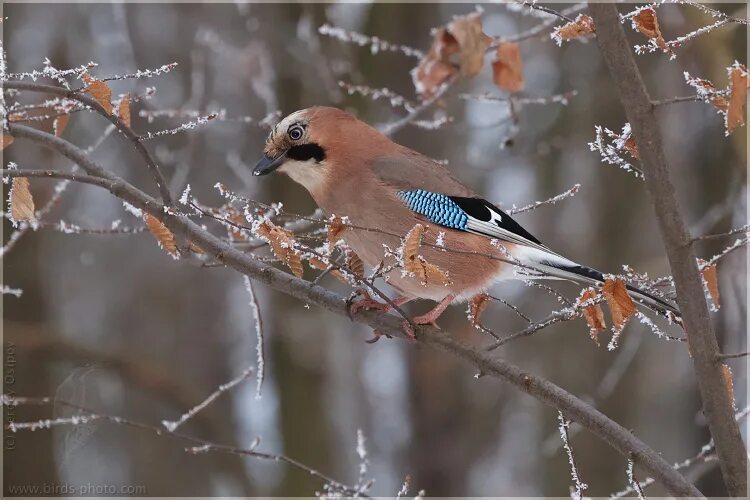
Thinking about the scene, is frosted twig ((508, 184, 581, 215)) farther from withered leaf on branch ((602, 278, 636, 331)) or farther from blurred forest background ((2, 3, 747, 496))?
blurred forest background ((2, 3, 747, 496))

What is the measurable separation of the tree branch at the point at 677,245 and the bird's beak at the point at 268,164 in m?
2.04

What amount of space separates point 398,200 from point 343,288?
441 centimetres

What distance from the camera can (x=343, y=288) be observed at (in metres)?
8.79

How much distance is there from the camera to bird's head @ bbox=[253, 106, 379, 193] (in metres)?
4.34

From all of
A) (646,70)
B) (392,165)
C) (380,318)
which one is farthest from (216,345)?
(380,318)

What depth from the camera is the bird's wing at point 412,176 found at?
452cm

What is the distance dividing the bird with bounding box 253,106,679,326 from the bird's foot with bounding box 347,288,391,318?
354 mm

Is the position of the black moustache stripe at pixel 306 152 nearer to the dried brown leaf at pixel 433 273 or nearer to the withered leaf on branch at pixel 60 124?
the withered leaf on branch at pixel 60 124

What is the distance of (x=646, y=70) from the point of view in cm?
762

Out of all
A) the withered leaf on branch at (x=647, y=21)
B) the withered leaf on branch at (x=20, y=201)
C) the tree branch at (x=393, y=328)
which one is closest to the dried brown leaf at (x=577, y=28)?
the withered leaf on branch at (x=647, y=21)

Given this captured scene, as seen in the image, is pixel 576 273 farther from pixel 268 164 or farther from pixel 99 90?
pixel 99 90

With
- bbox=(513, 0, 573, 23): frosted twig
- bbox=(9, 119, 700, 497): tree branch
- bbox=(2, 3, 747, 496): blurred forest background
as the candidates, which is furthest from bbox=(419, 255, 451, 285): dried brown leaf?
bbox=(2, 3, 747, 496): blurred forest background

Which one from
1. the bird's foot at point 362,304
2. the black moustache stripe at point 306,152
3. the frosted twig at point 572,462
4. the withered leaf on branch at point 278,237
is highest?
the black moustache stripe at point 306,152

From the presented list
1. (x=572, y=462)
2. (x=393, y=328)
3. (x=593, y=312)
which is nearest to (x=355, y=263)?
(x=393, y=328)
